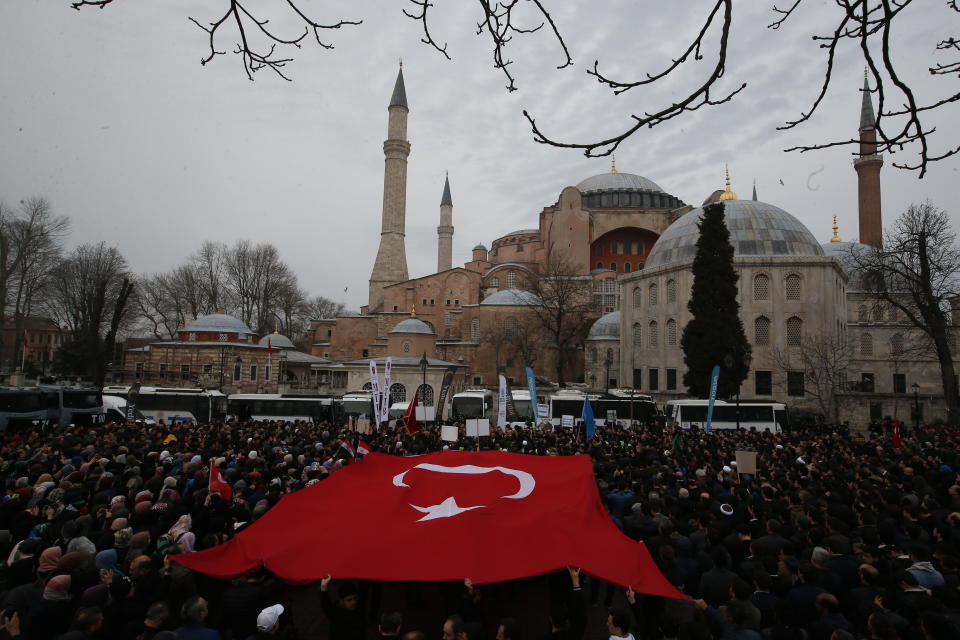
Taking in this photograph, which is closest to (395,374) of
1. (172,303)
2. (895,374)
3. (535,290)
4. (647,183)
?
(535,290)

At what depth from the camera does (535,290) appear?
43.4 m

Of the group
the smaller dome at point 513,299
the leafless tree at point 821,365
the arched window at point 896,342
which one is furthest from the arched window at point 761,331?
the smaller dome at point 513,299

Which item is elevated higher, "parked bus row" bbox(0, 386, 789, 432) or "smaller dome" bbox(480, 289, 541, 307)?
"smaller dome" bbox(480, 289, 541, 307)

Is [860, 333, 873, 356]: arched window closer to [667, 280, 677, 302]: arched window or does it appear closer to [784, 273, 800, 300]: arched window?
[784, 273, 800, 300]: arched window

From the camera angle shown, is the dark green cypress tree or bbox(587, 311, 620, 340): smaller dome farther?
bbox(587, 311, 620, 340): smaller dome

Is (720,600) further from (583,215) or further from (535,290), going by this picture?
(583,215)

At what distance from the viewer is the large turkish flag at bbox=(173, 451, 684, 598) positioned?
16.2 feet

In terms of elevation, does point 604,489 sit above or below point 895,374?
below

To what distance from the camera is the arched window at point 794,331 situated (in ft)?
96.4

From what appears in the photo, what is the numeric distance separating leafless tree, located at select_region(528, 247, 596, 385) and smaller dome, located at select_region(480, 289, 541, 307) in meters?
0.45

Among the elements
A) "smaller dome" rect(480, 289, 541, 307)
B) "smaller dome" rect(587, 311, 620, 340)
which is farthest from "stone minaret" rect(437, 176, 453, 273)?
"smaller dome" rect(587, 311, 620, 340)

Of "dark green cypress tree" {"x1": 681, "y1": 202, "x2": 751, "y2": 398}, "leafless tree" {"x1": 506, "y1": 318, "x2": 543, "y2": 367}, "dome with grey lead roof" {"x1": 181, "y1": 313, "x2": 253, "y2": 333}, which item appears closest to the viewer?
"dark green cypress tree" {"x1": 681, "y1": 202, "x2": 751, "y2": 398}

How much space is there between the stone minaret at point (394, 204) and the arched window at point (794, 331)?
3367 centimetres

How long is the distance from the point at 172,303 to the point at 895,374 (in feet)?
195
